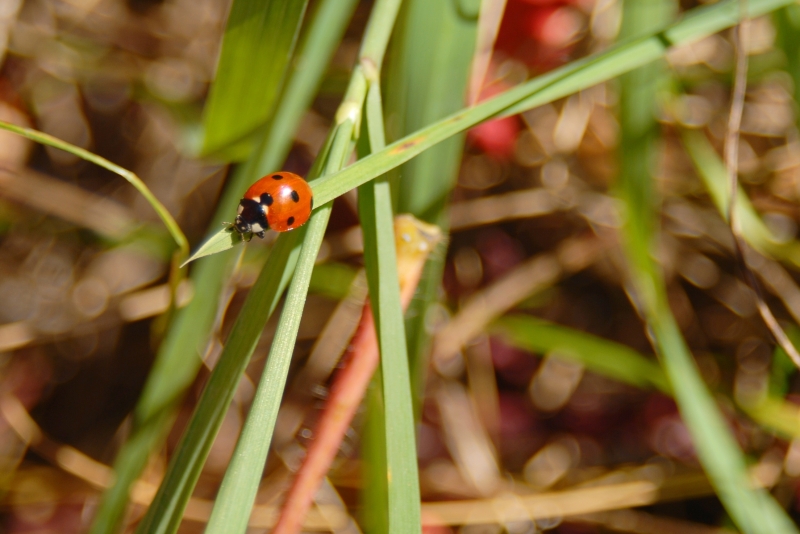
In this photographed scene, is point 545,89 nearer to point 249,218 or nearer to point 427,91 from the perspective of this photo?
point 427,91

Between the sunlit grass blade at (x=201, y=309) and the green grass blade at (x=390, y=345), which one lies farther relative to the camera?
the sunlit grass blade at (x=201, y=309)

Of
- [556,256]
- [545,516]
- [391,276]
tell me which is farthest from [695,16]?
[545,516]

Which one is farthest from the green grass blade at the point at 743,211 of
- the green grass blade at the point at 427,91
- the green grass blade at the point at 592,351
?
the green grass blade at the point at 427,91

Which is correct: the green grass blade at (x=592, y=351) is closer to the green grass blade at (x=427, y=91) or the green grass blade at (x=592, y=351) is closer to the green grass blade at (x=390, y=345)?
the green grass blade at (x=427, y=91)

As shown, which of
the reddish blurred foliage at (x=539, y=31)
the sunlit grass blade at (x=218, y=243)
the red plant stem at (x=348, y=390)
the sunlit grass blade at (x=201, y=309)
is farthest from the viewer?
the reddish blurred foliage at (x=539, y=31)

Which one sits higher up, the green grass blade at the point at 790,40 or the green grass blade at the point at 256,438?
the green grass blade at the point at 790,40

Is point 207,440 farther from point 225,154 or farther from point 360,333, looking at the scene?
point 225,154

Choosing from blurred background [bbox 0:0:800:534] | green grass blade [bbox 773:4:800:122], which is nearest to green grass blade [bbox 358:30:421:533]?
blurred background [bbox 0:0:800:534]

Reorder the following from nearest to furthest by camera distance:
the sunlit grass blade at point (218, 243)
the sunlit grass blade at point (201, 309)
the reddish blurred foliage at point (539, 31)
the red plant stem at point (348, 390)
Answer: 1. the sunlit grass blade at point (218, 243)
2. the red plant stem at point (348, 390)
3. the sunlit grass blade at point (201, 309)
4. the reddish blurred foliage at point (539, 31)
